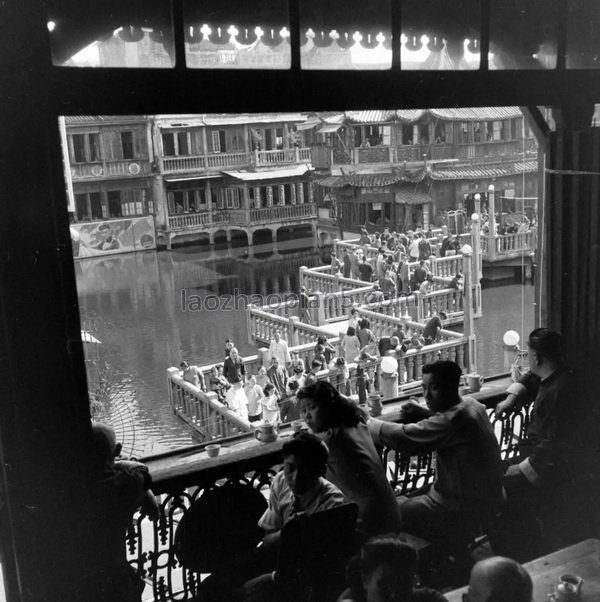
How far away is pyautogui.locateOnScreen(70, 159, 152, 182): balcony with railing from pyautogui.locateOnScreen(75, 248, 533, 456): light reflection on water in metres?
2.50

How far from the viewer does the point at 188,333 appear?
16750mm

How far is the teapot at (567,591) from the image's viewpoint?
6.09 feet

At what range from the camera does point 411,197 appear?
71.3ft

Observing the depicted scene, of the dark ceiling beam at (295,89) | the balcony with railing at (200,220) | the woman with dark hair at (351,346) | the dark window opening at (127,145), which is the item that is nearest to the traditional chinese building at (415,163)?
the balcony with railing at (200,220)

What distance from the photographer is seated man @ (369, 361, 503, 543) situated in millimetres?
2408

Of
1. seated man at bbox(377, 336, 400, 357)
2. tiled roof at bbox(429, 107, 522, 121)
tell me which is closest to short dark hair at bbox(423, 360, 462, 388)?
seated man at bbox(377, 336, 400, 357)

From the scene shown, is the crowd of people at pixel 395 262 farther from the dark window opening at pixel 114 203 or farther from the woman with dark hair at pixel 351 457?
the woman with dark hair at pixel 351 457

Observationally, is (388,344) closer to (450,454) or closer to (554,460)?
(554,460)

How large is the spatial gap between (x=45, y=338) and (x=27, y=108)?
22.3 inches

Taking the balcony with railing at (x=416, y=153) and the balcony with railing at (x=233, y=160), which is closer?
the balcony with railing at (x=416, y=153)

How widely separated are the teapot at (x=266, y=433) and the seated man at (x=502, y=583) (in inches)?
44.9

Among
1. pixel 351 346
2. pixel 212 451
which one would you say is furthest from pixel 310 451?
pixel 351 346

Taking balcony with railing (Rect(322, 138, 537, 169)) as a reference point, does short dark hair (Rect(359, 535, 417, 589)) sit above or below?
below

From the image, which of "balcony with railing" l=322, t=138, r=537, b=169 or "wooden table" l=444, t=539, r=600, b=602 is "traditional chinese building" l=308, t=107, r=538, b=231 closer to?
"balcony with railing" l=322, t=138, r=537, b=169
